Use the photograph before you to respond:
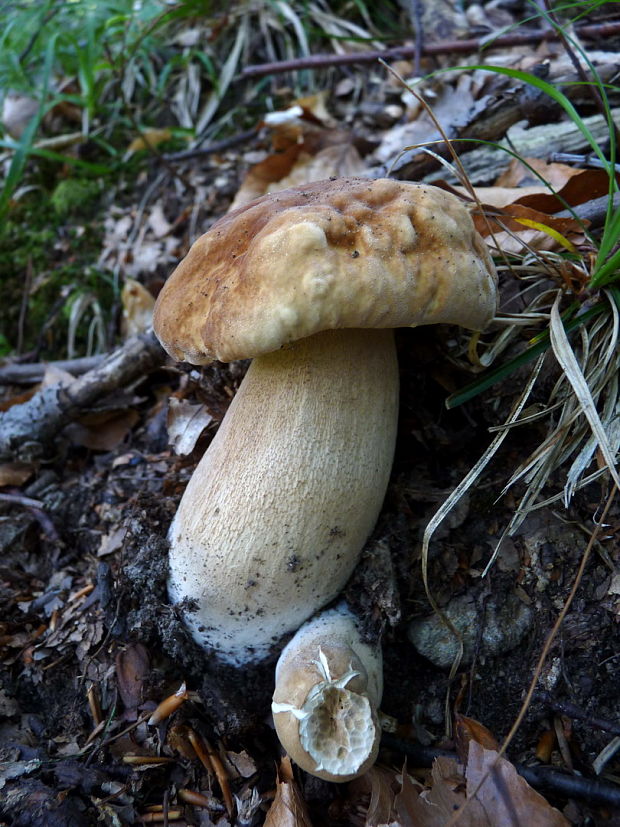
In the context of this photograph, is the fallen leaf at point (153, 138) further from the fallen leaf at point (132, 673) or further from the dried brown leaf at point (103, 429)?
the fallen leaf at point (132, 673)

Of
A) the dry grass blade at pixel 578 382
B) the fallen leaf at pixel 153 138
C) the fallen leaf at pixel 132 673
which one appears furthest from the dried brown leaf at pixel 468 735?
the fallen leaf at pixel 153 138

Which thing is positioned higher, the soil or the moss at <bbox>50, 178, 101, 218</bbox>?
the moss at <bbox>50, 178, 101, 218</bbox>

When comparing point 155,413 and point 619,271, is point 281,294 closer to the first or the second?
point 619,271

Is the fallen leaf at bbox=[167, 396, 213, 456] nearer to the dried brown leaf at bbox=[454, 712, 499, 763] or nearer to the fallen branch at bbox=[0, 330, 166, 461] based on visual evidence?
the fallen branch at bbox=[0, 330, 166, 461]

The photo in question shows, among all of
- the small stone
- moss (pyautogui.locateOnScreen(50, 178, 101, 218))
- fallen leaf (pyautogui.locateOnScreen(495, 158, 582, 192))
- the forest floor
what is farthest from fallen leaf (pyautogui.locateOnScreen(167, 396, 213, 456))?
moss (pyautogui.locateOnScreen(50, 178, 101, 218))

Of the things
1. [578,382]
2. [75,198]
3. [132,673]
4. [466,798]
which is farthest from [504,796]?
[75,198]

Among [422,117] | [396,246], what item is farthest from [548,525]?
[422,117]
